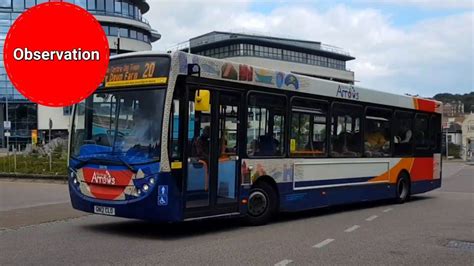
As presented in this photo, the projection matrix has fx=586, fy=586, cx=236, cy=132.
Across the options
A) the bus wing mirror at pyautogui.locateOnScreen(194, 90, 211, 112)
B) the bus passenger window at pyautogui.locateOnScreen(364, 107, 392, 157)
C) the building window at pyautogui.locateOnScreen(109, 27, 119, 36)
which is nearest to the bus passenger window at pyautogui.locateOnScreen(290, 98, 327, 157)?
the bus passenger window at pyautogui.locateOnScreen(364, 107, 392, 157)

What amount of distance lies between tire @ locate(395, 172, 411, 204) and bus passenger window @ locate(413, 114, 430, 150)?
1086 millimetres

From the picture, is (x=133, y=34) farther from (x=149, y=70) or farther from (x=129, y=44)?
(x=149, y=70)

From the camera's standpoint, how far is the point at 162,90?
9.77 metres

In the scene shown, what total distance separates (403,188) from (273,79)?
7.06 meters

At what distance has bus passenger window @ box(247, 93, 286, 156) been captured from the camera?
1138cm

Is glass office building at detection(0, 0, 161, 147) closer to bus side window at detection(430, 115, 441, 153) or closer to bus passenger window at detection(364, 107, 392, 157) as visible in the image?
bus side window at detection(430, 115, 441, 153)

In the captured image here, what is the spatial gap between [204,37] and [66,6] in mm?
104635

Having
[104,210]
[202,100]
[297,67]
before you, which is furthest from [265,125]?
[297,67]

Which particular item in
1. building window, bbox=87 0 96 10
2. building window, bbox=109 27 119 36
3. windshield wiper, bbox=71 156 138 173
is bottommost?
windshield wiper, bbox=71 156 138 173

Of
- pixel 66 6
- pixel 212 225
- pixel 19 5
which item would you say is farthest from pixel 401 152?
pixel 19 5

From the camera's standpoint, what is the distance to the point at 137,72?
1015cm

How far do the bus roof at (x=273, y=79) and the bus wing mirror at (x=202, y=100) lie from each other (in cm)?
32

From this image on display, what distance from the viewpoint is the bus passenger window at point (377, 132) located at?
49.5 ft

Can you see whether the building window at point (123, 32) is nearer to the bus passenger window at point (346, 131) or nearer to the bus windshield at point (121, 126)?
the bus passenger window at point (346, 131)
